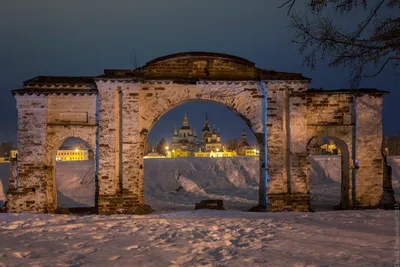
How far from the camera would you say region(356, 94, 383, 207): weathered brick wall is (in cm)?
1128

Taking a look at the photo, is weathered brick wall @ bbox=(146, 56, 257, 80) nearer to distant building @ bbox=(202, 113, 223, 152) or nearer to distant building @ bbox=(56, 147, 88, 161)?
distant building @ bbox=(56, 147, 88, 161)

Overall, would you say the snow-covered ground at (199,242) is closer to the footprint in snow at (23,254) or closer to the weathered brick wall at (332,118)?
the footprint in snow at (23,254)

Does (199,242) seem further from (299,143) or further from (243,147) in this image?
(243,147)

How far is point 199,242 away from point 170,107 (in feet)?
20.3

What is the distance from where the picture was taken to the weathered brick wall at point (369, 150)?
1128 centimetres

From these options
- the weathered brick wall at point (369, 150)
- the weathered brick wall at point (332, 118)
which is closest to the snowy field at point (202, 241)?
the weathered brick wall at point (369, 150)

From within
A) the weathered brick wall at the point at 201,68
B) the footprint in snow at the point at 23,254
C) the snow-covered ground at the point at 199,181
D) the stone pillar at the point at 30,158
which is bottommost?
the snow-covered ground at the point at 199,181

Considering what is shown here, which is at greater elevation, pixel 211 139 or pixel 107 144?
pixel 211 139

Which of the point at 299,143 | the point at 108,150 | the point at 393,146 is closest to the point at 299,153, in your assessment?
the point at 299,143

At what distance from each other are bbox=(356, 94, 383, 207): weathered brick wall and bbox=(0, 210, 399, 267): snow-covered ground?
3735 millimetres

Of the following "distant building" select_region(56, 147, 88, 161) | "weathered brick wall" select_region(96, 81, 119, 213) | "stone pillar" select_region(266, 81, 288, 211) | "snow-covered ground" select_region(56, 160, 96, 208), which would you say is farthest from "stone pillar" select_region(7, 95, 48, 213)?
"distant building" select_region(56, 147, 88, 161)

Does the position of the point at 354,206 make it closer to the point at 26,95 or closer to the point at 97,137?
the point at 97,137

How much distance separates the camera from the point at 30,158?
10.5m

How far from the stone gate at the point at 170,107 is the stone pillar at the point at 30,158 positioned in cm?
3
